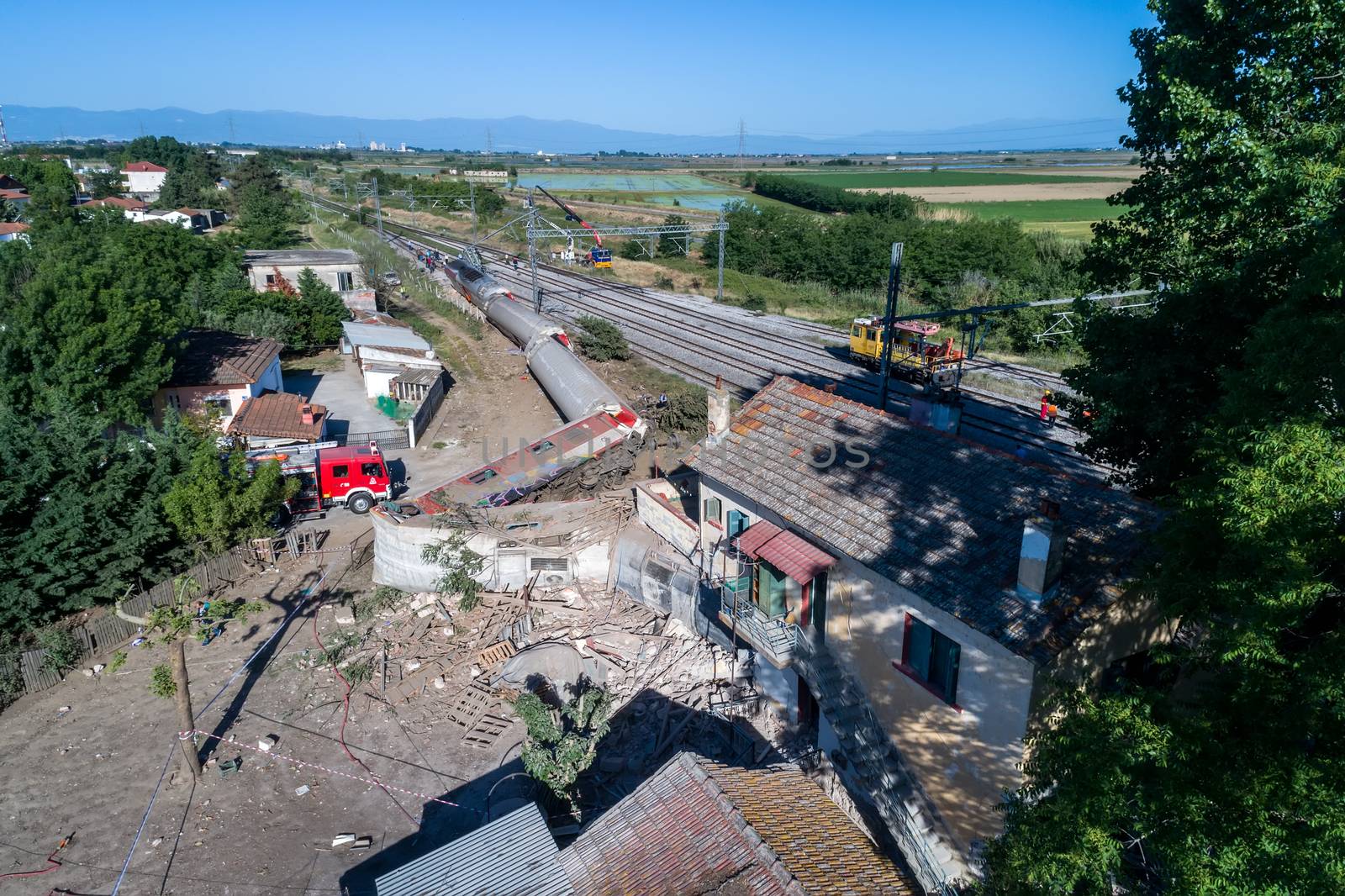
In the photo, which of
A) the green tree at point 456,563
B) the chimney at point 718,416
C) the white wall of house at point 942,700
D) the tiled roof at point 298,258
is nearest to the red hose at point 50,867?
the green tree at point 456,563

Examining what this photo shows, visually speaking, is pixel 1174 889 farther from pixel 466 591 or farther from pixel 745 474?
pixel 466 591

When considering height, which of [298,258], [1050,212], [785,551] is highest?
[1050,212]

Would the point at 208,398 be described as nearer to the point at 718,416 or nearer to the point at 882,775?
the point at 718,416

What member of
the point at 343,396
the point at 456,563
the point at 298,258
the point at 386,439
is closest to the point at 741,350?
the point at 386,439

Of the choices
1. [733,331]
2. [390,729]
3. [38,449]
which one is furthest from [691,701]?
[733,331]

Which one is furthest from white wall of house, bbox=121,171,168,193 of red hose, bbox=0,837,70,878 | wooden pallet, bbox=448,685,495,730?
red hose, bbox=0,837,70,878

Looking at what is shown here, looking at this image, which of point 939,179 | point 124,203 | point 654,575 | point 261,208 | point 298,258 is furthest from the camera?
point 939,179
